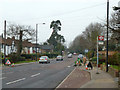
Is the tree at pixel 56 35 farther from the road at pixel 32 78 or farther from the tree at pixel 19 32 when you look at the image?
the road at pixel 32 78

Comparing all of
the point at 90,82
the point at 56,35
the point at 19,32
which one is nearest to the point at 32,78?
the point at 90,82

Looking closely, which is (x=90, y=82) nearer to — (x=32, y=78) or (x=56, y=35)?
(x=32, y=78)

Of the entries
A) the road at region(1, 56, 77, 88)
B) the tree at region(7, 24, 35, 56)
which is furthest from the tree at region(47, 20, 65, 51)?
the road at region(1, 56, 77, 88)

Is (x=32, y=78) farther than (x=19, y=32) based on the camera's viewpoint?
No

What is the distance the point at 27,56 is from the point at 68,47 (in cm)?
9324

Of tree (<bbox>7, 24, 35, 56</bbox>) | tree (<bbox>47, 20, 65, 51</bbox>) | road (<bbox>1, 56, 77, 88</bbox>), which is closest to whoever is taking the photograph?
road (<bbox>1, 56, 77, 88</bbox>)

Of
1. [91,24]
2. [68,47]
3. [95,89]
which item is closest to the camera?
[95,89]

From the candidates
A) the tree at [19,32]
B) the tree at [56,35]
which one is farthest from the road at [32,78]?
the tree at [56,35]

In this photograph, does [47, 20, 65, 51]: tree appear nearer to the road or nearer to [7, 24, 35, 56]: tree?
[7, 24, 35, 56]: tree

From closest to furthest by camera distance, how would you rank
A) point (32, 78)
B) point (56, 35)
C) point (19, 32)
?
point (32, 78), point (19, 32), point (56, 35)

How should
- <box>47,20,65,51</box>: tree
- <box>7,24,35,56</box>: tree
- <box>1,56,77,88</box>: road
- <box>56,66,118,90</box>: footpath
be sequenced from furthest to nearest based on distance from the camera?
<box>47,20,65,51</box>: tree → <box>7,24,35,56</box>: tree → <box>1,56,77,88</box>: road → <box>56,66,118,90</box>: footpath

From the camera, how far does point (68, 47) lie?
14538cm

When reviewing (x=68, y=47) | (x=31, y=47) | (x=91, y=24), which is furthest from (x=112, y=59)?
(x=68, y=47)

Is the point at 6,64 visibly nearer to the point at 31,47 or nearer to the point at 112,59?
the point at 112,59
